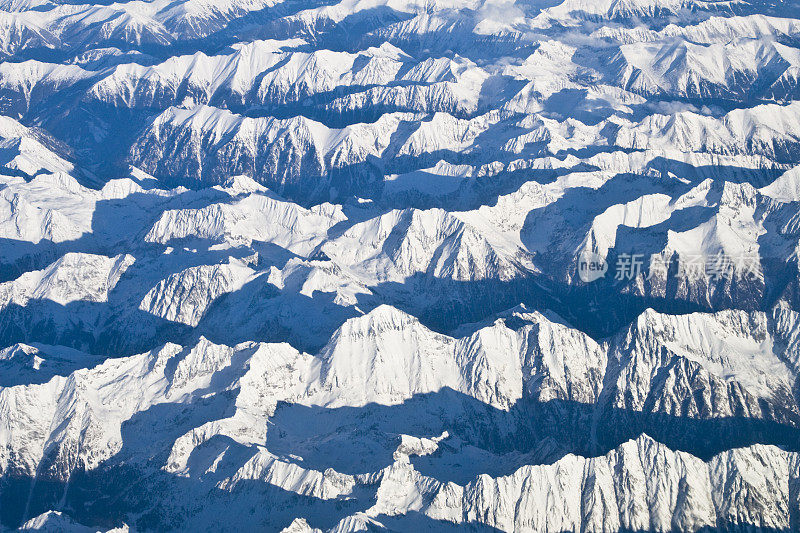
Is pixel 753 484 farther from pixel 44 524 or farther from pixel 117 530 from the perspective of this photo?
pixel 44 524

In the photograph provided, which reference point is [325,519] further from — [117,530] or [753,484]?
[753,484]

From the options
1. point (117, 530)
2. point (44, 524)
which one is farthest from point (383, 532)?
point (44, 524)

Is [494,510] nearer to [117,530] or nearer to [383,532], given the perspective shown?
[383,532]

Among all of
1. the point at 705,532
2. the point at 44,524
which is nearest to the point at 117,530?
the point at 44,524

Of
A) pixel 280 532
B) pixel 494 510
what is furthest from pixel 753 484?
pixel 280 532

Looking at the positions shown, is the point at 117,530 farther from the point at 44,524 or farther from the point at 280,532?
the point at 280,532

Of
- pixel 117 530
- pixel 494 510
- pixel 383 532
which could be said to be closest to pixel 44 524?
pixel 117 530
